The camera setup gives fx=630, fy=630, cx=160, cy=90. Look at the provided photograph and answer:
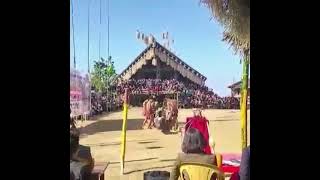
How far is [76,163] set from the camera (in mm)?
3615

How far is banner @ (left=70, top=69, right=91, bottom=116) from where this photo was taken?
3.57 meters

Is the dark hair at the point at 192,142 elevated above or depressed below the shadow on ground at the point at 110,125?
below

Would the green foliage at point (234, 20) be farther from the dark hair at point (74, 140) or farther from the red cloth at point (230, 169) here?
the dark hair at point (74, 140)

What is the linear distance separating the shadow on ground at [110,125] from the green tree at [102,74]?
7.4 inches

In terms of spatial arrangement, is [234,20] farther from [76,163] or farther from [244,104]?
[76,163]

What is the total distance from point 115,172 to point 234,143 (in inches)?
27.9

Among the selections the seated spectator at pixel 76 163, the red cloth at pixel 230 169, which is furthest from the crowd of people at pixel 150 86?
the red cloth at pixel 230 169

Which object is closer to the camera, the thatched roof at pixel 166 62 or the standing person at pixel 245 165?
the standing person at pixel 245 165

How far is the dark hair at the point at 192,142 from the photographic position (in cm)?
362

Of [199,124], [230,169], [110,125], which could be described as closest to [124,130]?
Result: [110,125]

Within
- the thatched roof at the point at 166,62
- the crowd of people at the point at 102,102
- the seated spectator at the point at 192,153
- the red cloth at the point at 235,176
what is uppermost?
the thatched roof at the point at 166,62

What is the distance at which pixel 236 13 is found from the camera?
3703mm

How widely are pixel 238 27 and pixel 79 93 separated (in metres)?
1.01
